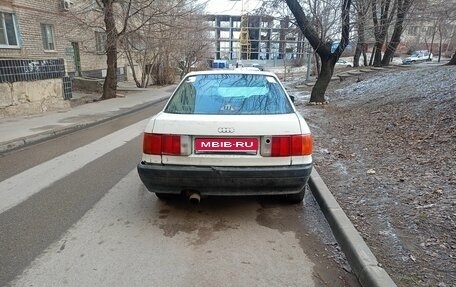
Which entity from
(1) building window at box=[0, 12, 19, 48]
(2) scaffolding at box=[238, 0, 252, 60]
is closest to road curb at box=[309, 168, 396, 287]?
(1) building window at box=[0, 12, 19, 48]

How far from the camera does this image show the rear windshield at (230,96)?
13.0ft

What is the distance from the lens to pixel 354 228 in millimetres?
3400

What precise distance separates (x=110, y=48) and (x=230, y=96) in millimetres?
13790

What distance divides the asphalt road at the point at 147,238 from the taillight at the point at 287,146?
0.80m

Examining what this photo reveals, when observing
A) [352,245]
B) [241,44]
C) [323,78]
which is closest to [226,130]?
[352,245]

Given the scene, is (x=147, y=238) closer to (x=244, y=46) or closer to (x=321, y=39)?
(x=321, y=39)

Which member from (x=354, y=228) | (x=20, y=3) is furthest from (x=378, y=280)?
(x=20, y=3)

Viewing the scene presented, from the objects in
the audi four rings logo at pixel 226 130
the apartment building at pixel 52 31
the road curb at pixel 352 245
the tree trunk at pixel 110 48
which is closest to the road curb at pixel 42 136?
the apartment building at pixel 52 31

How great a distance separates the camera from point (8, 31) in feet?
53.6

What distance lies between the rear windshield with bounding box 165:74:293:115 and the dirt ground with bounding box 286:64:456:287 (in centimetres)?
141

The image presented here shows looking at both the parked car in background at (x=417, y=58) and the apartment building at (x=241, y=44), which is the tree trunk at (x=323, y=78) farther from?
the apartment building at (x=241, y=44)

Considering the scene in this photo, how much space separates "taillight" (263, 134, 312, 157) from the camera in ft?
11.6

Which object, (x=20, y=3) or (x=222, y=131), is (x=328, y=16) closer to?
(x=222, y=131)

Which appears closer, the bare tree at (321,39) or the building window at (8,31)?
the bare tree at (321,39)
